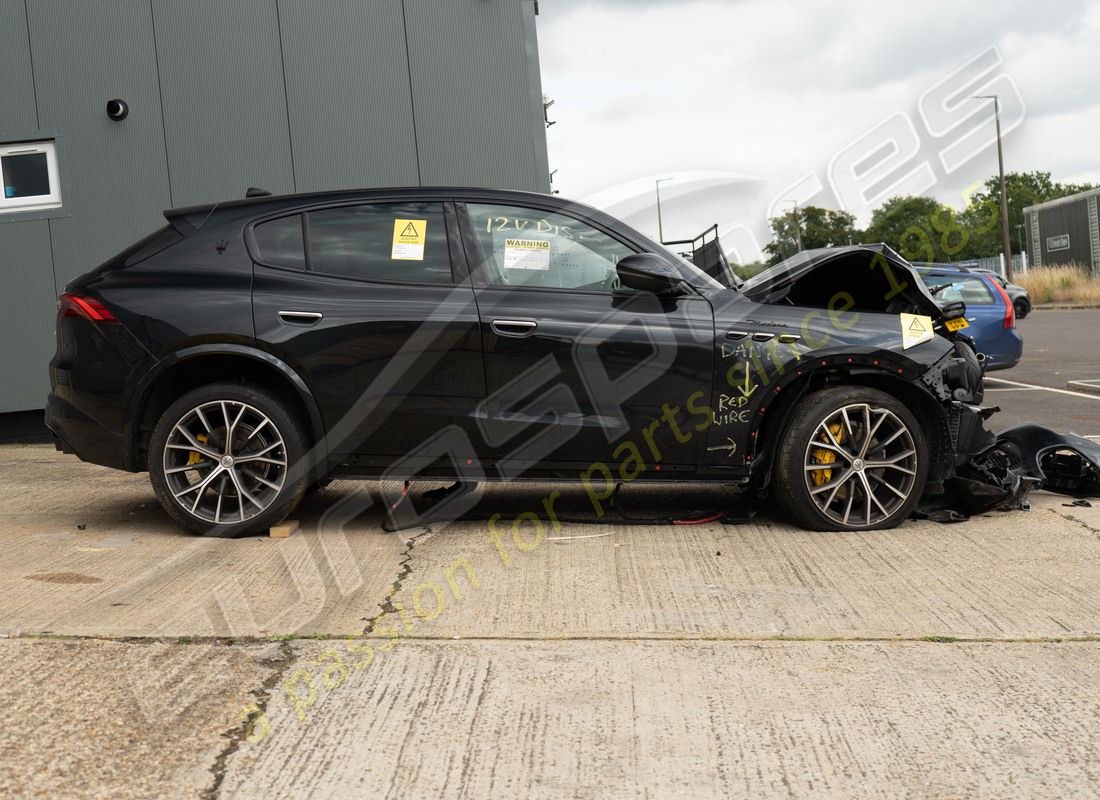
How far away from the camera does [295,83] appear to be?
31.7 feet

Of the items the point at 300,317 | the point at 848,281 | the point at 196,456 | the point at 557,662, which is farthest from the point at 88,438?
the point at 848,281

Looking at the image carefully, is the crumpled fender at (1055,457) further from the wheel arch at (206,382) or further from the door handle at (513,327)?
the wheel arch at (206,382)

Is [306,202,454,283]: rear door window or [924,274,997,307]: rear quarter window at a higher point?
[306,202,454,283]: rear door window

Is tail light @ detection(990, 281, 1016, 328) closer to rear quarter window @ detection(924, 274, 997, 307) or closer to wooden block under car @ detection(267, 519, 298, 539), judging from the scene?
rear quarter window @ detection(924, 274, 997, 307)

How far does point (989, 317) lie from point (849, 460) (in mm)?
8860

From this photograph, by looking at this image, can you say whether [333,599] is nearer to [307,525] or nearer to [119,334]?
[307,525]

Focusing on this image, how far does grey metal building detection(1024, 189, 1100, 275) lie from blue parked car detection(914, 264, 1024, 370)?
3472 centimetres

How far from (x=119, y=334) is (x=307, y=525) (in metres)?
1.34

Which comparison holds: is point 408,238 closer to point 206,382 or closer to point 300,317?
point 300,317

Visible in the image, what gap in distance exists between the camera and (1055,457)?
6445mm

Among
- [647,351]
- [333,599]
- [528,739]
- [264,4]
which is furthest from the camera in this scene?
[264,4]

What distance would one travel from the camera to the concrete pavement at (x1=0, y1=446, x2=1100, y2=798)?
292 cm

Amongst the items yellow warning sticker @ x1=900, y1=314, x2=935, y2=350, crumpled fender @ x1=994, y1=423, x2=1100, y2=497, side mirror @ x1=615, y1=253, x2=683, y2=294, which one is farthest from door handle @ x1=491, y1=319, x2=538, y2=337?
crumpled fender @ x1=994, y1=423, x2=1100, y2=497

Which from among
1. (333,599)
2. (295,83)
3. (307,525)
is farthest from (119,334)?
(295,83)
